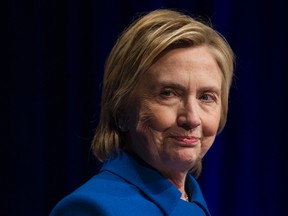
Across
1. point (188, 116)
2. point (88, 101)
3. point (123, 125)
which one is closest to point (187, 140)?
point (188, 116)

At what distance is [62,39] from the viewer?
6.95ft

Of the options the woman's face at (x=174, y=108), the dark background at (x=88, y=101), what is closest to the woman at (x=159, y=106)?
the woman's face at (x=174, y=108)

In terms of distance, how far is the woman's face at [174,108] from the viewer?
1.04m

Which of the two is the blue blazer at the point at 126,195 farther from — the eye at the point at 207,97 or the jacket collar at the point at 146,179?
the eye at the point at 207,97

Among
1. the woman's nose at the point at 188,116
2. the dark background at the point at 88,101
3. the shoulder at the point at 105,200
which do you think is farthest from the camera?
the dark background at the point at 88,101

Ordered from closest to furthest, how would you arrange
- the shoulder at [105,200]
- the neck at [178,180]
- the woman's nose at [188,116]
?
the shoulder at [105,200] < the woman's nose at [188,116] < the neck at [178,180]

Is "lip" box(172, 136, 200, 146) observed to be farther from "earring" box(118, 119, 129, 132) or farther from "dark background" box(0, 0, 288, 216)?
"dark background" box(0, 0, 288, 216)

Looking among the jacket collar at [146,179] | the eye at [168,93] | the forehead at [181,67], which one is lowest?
the jacket collar at [146,179]

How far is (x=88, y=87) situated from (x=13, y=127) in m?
0.35

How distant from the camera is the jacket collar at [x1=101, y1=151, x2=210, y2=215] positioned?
106 cm

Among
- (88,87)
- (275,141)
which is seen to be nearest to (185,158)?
(88,87)

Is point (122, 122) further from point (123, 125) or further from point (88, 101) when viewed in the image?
point (88, 101)

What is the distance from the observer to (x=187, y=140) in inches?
41.7

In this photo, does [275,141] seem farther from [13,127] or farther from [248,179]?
[13,127]
